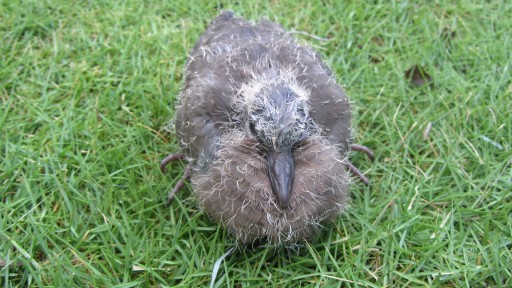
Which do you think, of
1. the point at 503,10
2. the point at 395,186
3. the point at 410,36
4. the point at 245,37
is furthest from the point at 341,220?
the point at 503,10

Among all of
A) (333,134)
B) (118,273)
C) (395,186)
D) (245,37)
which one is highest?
(245,37)

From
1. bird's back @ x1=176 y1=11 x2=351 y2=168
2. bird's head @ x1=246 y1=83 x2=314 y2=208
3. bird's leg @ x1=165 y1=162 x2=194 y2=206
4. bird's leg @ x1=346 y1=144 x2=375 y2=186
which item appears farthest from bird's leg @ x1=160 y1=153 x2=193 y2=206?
bird's leg @ x1=346 y1=144 x2=375 y2=186

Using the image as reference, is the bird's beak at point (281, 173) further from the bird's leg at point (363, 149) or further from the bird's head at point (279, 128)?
the bird's leg at point (363, 149)

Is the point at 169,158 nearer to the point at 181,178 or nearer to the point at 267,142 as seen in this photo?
the point at 181,178

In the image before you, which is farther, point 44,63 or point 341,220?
point 44,63

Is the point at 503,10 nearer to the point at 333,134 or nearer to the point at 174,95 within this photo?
the point at 333,134

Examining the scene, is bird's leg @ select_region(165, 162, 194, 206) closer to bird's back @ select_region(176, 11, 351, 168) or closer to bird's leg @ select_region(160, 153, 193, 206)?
bird's leg @ select_region(160, 153, 193, 206)

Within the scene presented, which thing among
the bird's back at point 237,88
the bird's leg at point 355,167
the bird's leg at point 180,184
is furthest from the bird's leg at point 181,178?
the bird's leg at point 355,167
